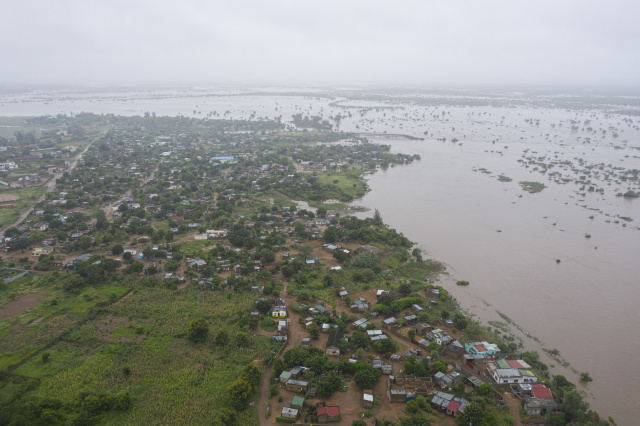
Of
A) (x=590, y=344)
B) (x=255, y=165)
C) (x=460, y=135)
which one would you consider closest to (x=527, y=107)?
(x=460, y=135)

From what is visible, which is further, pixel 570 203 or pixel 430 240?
pixel 570 203

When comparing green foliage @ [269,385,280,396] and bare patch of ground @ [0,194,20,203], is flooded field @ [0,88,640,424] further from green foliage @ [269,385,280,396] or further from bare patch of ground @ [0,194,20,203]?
bare patch of ground @ [0,194,20,203]

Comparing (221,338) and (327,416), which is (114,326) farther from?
(327,416)

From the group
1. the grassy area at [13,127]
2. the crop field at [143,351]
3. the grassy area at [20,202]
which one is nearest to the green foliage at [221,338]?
the crop field at [143,351]

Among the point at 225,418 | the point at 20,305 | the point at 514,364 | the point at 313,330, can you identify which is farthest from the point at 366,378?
the point at 20,305

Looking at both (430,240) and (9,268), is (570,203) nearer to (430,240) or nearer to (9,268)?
(430,240)

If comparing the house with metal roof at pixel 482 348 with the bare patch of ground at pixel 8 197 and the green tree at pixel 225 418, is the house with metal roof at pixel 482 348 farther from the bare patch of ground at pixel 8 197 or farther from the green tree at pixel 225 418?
the bare patch of ground at pixel 8 197

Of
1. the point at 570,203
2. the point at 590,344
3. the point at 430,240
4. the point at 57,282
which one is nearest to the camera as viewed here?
the point at 590,344
